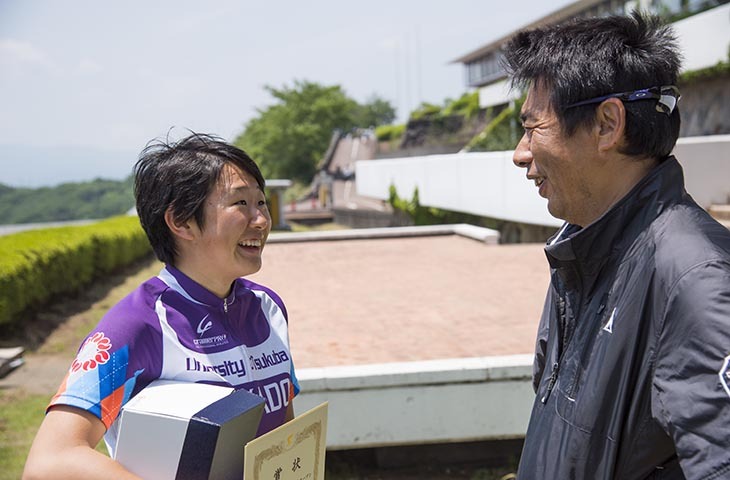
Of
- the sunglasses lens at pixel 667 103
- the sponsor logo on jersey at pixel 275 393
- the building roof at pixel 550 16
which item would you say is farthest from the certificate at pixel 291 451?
the building roof at pixel 550 16

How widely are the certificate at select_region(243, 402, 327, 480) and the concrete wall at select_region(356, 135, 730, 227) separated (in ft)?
30.0

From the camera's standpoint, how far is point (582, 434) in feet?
4.55

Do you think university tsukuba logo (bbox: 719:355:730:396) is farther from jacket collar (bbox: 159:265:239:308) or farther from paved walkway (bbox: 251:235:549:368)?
paved walkway (bbox: 251:235:549:368)

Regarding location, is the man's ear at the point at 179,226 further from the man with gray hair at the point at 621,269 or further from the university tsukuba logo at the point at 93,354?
the man with gray hair at the point at 621,269

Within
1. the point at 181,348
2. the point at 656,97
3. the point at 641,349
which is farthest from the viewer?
the point at 181,348

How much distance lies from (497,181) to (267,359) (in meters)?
12.3

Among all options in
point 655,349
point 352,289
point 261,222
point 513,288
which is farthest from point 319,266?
point 655,349

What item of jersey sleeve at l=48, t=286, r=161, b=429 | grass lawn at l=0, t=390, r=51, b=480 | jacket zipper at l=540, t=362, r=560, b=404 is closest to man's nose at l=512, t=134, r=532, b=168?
jacket zipper at l=540, t=362, r=560, b=404

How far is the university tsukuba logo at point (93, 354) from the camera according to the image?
153cm

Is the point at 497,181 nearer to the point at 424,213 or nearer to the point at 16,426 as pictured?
the point at 424,213

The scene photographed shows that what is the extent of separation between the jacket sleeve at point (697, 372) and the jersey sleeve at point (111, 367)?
1.09 meters

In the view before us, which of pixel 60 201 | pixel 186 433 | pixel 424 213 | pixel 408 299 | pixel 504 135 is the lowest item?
pixel 60 201

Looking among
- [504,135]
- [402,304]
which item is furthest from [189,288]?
[504,135]

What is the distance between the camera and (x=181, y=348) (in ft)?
5.45
